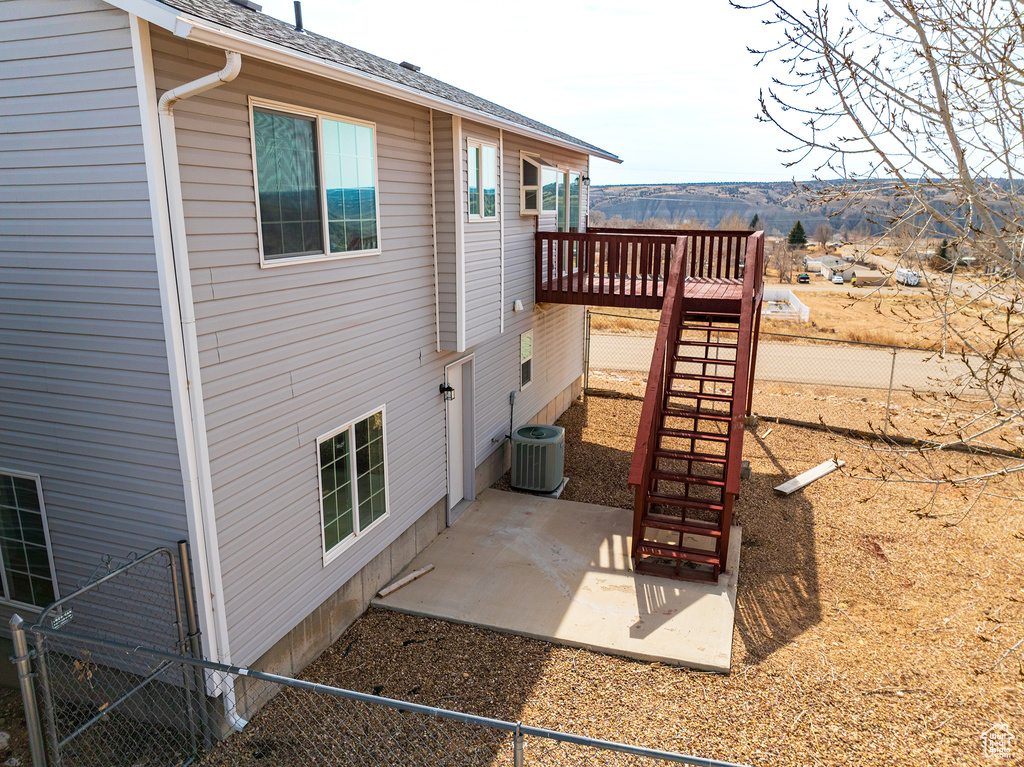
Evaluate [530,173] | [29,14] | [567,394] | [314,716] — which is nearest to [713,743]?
[314,716]

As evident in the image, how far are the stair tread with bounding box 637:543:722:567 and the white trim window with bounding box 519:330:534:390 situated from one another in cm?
464

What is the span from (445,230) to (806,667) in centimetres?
624

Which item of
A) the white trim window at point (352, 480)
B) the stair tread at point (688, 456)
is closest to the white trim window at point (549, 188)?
the stair tread at point (688, 456)

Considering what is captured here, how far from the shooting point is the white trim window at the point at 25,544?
19.2 feet

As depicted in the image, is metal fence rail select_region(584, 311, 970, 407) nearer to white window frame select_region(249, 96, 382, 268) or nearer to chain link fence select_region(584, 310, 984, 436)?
chain link fence select_region(584, 310, 984, 436)

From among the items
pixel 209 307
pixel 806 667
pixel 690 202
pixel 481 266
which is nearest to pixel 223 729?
pixel 209 307

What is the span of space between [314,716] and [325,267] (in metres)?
4.01

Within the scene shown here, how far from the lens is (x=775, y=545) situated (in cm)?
951

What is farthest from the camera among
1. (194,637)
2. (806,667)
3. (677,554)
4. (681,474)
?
(681,474)

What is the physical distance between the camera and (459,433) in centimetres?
1002

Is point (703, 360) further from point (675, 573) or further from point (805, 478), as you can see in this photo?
point (805, 478)

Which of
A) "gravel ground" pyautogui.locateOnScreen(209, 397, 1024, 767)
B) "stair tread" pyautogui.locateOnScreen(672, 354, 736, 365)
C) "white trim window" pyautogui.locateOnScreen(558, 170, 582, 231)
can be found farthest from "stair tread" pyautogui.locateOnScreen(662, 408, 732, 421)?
"white trim window" pyautogui.locateOnScreen(558, 170, 582, 231)

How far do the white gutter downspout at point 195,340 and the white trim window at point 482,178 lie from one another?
4.36 meters

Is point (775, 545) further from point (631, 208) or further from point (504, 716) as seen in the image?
point (631, 208)
